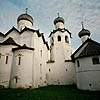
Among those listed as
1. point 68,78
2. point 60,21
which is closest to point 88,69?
point 68,78

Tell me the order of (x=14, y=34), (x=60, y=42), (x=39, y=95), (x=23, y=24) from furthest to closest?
(x=60, y=42) → (x=23, y=24) → (x=14, y=34) → (x=39, y=95)

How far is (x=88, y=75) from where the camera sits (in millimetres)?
11109

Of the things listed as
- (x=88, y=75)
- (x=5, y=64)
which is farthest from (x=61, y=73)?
(x=5, y=64)

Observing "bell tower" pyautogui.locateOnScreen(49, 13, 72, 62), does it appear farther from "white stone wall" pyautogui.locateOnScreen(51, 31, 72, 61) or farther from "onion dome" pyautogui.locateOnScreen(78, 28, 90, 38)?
"onion dome" pyautogui.locateOnScreen(78, 28, 90, 38)

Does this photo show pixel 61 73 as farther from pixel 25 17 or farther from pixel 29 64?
pixel 25 17

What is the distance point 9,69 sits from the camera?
39.4ft

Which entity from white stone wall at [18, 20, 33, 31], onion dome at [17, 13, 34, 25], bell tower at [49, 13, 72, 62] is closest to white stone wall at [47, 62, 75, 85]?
bell tower at [49, 13, 72, 62]

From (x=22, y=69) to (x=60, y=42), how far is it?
11133mm

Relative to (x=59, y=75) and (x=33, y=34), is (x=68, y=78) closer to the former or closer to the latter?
(x=59, y=75)

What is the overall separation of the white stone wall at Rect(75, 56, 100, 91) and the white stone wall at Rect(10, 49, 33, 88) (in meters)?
6.60

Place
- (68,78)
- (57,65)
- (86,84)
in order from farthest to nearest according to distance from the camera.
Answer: (57,65), (68,78), (86,84)

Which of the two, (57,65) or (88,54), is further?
(57,65)

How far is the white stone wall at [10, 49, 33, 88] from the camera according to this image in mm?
11172

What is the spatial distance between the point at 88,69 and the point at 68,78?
6713 millimetres
